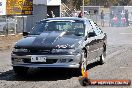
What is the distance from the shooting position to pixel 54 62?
36.7ft

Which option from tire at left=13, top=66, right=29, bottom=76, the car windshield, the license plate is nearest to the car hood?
the license plate

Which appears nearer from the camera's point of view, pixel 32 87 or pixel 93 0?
pixel 32 87

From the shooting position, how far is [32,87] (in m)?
10.0

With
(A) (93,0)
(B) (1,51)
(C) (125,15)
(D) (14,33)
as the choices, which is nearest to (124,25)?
(C) (125,15)

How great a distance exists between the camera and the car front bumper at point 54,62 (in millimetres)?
11148

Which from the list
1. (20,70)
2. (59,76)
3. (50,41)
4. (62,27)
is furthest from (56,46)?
(62,27)

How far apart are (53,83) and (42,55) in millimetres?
862

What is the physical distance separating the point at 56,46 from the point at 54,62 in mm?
391

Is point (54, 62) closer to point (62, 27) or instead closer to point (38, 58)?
point (38, 58)

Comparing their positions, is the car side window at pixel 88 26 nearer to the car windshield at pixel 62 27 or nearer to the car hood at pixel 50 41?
the car windshield at pixel 62 27

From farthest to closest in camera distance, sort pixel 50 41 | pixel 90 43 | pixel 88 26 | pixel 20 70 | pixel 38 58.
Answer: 1. pixel 88 26
2. pixel 90 43
3. pixel 20 70
4. pixel 50 41
5. pixel 38 58

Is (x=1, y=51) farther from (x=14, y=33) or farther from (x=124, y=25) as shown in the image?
(x=124, y=25)

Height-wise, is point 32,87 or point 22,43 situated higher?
point 22,43

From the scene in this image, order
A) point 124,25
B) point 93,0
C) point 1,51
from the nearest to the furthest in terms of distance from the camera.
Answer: point 1,51 → point 124,25 → point 93,0
